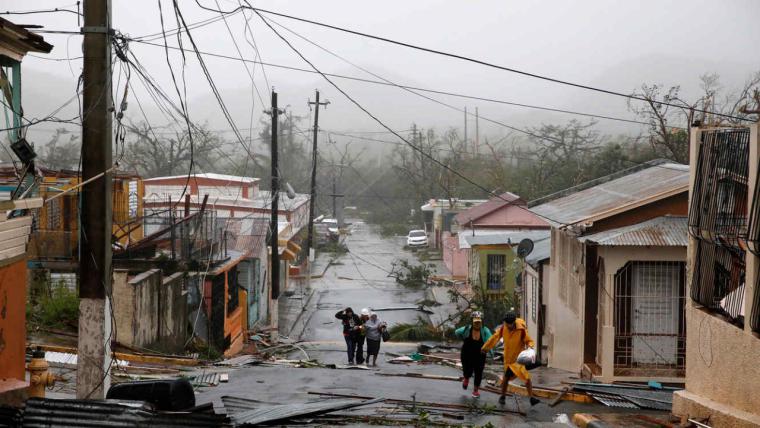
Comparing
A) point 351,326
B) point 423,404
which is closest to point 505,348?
point 423,404

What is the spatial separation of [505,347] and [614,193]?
27.6 feet

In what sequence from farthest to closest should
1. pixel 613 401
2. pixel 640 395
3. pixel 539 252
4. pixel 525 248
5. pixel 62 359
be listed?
pixel 539 252 → pixel 525 248 → pixel 62 359 → pixel 640 395 → pixel 613 401

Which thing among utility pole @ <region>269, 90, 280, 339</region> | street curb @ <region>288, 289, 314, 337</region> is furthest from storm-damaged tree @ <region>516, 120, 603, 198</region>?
utility pole @ <region>269, 90, 280, 339</region>

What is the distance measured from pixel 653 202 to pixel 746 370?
9070 millimetres

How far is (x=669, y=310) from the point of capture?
18547mm

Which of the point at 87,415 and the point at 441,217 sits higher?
the point at 441,217

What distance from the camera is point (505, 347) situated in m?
14.8

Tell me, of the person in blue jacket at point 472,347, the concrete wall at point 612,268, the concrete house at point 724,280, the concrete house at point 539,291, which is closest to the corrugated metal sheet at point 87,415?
the concrete house at point 724,280

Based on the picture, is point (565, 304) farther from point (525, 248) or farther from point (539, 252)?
point (539, 252)

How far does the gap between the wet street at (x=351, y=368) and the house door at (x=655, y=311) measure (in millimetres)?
3996

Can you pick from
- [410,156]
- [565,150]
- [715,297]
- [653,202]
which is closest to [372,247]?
[565,150]

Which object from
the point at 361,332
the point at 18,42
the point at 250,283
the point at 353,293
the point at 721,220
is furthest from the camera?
the point at 353,293

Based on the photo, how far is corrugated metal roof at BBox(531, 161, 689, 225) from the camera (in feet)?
63.8

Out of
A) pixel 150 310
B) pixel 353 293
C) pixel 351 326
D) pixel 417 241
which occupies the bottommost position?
pixel 353 293
